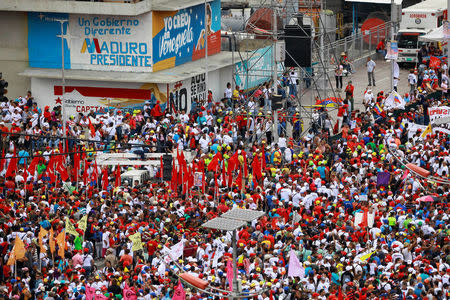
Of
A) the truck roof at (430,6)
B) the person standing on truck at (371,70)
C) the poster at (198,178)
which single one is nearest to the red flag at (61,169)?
the poster at (198,178)

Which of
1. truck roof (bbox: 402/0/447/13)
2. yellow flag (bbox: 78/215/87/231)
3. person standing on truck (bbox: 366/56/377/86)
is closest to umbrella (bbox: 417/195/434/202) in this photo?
yellow flag (bbox: 78/215/87/231)

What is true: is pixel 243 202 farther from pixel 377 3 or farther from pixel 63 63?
pixel 377 3

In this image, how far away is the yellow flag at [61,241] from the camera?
2761 centimetres

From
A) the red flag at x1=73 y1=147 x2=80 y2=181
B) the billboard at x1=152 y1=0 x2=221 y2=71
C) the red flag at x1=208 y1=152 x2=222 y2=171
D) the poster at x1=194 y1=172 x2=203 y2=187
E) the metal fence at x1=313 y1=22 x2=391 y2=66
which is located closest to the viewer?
the poster at x1=194 y1=172 x2=203 y2=187

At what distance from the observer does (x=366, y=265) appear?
26.0m

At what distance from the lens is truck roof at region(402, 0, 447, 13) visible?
50.5 meters

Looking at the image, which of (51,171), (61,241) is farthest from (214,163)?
(61,241)

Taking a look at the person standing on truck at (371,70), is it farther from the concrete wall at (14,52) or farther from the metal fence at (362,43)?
the concrete wall at (14,52)

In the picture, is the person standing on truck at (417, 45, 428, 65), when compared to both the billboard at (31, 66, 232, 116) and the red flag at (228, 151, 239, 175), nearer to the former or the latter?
the billboard at (31, 66, 232, 116)

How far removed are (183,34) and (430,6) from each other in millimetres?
12949

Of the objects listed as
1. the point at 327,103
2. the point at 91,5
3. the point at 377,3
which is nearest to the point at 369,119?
the point at 327,103

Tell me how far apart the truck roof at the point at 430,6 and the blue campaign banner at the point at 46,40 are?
1604 cm

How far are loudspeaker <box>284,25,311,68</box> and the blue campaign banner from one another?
9602 mm

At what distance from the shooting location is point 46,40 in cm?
4278
